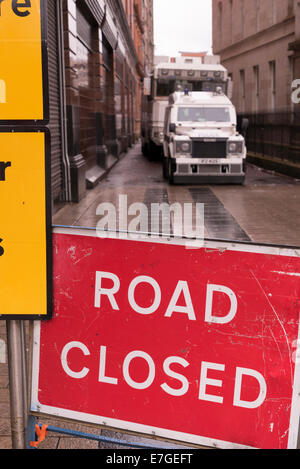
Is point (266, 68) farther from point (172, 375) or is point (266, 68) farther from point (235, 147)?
point (172, 375)

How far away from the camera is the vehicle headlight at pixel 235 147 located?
16891 millimetres

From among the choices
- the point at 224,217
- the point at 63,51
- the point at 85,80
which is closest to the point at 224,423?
the point at 224,217

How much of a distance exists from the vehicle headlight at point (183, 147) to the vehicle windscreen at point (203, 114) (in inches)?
43.9

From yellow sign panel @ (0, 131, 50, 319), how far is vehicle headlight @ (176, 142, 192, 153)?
14.4 metres

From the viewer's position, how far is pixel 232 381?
255 cm

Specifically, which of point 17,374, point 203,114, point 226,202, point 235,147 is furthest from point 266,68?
point 17,374

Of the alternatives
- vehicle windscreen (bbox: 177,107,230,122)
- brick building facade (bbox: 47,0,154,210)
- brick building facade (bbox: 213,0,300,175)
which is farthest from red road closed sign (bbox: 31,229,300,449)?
brick building facade (bbox: 213,0,300,175)

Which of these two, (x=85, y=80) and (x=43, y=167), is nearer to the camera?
(x=43, y=167)

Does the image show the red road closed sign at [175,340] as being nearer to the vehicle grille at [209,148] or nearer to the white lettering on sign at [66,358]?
the white lettering on sign at [66,358]

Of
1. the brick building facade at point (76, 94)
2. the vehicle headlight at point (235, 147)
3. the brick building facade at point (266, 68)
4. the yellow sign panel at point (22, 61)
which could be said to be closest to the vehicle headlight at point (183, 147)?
the vehicle headlight at point (235, 147)

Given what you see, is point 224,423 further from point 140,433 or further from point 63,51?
point 63,51

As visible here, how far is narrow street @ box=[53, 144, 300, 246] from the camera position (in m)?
9.71

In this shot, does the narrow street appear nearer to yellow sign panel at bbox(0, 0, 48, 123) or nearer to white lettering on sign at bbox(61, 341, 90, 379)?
white lettering on sign at bbox(61, 341, 90, 379)
